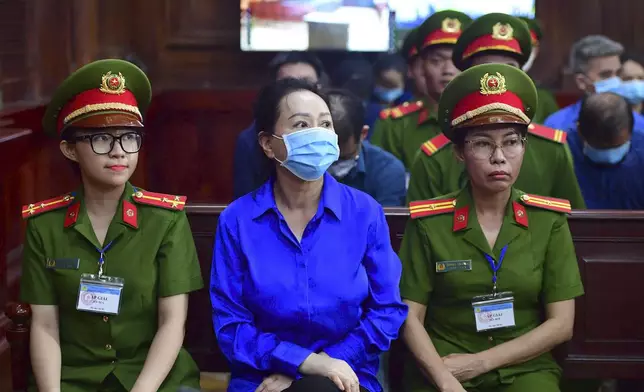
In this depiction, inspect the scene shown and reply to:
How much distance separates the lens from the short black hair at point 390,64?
279 inches

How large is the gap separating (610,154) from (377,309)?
5.42ft

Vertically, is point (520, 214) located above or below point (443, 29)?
below

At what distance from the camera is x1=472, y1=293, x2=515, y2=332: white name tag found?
304 centimetres

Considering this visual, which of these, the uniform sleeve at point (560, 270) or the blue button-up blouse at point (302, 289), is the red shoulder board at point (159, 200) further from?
the uniform sleeve at point (560, 270)

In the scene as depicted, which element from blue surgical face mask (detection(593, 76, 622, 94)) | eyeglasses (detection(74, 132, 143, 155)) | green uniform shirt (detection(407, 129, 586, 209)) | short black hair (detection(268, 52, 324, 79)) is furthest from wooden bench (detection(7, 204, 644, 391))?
blue surgical face mask (detection(593, 76, 622, 94))

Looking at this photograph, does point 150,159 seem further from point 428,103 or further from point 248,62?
point 428,103

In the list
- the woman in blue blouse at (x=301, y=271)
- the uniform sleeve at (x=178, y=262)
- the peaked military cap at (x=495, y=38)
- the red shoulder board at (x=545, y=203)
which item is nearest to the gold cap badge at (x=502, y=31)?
the peaked military cap at (x=495, y=38)

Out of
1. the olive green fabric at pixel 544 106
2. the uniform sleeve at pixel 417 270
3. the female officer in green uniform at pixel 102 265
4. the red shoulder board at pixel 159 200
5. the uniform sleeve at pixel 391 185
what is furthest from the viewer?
the olive green fabric at pixel 544 106

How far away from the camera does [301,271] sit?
2.82 meters

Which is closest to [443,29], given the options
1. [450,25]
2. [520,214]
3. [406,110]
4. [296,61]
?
[450,25]

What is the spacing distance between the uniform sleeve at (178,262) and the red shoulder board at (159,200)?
2 centimetres

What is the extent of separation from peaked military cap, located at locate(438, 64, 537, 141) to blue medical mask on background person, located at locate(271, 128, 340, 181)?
45 centimetres

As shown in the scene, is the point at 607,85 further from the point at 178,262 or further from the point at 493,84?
the point at 178,262

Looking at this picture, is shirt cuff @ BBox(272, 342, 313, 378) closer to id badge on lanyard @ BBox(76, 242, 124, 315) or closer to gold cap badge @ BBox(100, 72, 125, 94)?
id badge on lanyard @ BBox(76, 242, 124, 315)
